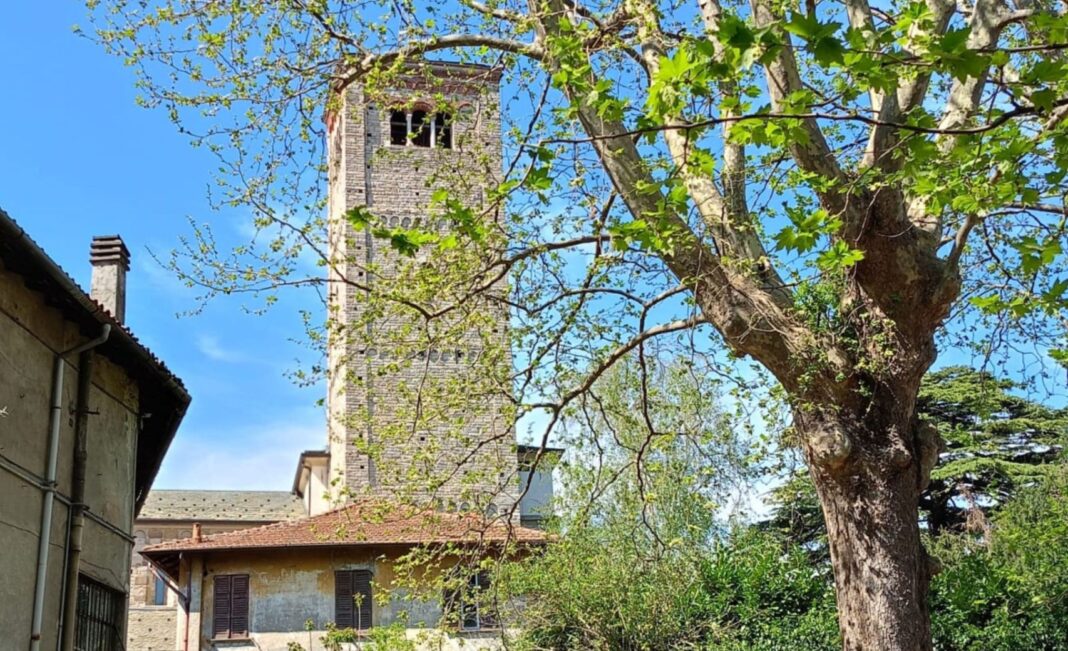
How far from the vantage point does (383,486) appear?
13.2 metres

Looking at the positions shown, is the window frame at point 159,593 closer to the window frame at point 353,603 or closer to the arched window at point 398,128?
the arched window at point 398,128

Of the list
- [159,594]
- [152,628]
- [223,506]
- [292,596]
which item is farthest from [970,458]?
[223,506]

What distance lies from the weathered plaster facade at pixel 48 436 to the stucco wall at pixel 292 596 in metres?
12.6

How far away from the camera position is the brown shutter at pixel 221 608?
25.6 metres

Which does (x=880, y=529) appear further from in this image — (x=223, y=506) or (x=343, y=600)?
(x=223, y=506)

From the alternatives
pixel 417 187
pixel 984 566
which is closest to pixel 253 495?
pixel 417 187

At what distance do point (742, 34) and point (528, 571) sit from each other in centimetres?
1681

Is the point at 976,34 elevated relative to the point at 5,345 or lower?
elevated

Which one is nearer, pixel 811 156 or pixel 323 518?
pixel 811 156

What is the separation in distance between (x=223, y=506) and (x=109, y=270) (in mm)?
42674

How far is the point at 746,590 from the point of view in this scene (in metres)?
20.5

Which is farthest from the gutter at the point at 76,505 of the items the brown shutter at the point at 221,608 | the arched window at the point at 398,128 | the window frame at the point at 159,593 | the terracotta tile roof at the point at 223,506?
the window frame at the point at 159,593

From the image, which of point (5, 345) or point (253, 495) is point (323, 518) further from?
point (253, 495)

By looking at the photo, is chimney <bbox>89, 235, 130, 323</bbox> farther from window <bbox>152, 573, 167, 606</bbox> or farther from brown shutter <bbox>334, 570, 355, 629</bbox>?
window <bbox>152, 573, 167, 606</bbox>
